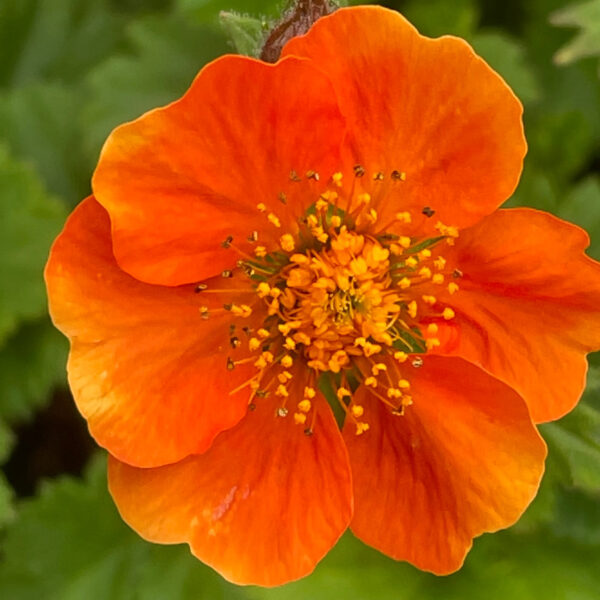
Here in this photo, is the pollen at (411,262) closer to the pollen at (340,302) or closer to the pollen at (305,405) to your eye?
the pollen at (340,302)

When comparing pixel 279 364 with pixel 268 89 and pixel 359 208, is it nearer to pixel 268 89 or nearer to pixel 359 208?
pixel 359 208

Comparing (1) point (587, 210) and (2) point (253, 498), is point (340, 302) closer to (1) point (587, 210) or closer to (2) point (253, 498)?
(2) point (253, 498)

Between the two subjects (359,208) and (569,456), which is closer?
(359,208)

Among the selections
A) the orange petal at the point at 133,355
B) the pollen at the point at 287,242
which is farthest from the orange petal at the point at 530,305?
the orange petal at the point at 133,355

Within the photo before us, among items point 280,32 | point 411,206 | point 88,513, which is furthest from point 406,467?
point 88,513

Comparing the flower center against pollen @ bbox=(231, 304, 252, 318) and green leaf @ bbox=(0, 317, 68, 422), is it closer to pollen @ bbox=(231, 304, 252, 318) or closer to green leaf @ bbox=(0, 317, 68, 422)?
pollen @ bbox=(231, 304, 252, 318)

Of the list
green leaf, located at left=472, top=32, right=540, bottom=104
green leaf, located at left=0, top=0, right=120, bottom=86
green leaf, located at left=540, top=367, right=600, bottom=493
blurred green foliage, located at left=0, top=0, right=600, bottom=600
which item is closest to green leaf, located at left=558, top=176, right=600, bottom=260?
blurred green foliage, located at left=0, top=0, right=600, bottom=600
